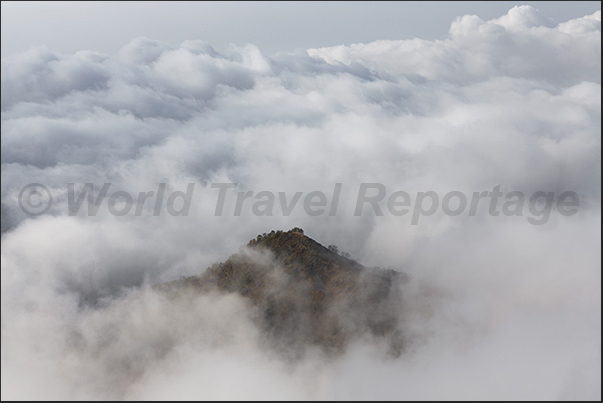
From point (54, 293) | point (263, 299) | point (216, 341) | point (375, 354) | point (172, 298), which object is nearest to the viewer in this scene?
point (375, 354)

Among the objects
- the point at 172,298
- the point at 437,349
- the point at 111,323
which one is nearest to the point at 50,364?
the point at 111,323

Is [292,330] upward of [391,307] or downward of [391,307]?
downward

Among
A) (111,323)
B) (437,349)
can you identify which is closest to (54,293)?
(111,323)

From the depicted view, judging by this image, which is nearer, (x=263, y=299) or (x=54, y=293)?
(x=263, y=299)

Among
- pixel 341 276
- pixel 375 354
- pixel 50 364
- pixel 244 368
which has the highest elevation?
pixel 341 276

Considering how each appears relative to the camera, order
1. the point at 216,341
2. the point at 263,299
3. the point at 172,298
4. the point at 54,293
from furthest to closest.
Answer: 1. the point at 54,293
2. the point at 172,298
3. the point at 216,341
4. the point at 263,299

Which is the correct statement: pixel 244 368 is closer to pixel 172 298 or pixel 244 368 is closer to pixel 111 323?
pixel 172 298
